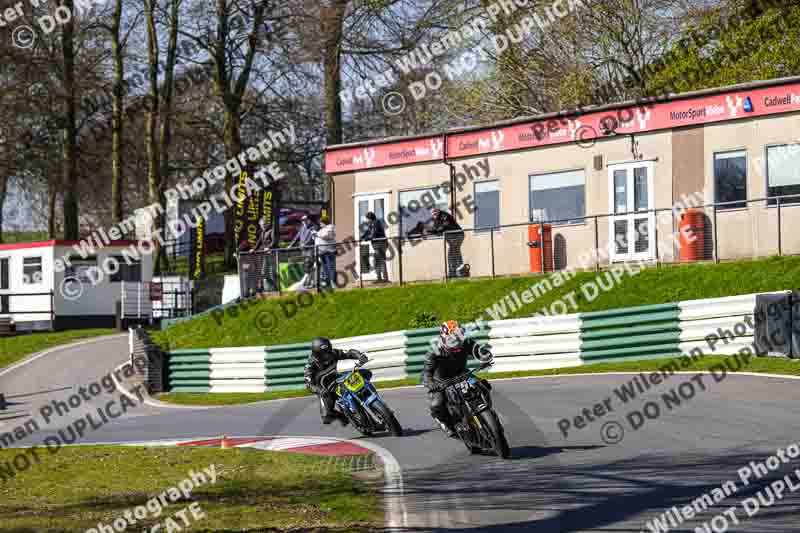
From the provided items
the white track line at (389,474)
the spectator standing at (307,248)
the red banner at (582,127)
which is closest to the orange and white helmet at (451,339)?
the white track line at (389,474)

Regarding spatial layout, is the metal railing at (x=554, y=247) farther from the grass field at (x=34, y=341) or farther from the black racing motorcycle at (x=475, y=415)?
the black racing motorcycle at (x=475, y=415)

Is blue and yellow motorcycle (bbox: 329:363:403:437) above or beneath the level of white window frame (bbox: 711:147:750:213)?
beneath

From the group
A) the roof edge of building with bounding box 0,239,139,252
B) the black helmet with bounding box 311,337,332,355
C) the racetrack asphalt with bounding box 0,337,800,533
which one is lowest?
the racetrack asphalt with bounding box 0,337,800,533

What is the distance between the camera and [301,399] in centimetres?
2425

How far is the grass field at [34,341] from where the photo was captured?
36250 mm

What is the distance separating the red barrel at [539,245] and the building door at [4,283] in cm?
2374

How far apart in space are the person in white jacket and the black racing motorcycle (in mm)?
16844

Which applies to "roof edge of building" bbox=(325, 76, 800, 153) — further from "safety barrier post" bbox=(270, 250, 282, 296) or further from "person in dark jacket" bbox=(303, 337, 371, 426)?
"person in dark jacket" bbox=(303, 337, 371, 426)

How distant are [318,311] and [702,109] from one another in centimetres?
1105

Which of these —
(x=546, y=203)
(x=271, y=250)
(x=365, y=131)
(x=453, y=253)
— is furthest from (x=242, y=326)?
(x=365, y=131)

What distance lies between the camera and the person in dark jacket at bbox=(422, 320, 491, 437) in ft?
44.0

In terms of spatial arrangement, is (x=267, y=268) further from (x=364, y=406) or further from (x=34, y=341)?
(x=364, y=406)

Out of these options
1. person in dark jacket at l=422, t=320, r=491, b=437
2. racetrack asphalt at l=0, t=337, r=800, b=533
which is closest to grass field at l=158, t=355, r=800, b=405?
racetrack asphalt at l=0, t=337, r=800, b=533

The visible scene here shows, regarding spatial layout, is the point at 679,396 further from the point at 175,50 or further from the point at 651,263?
the point at 175,50
